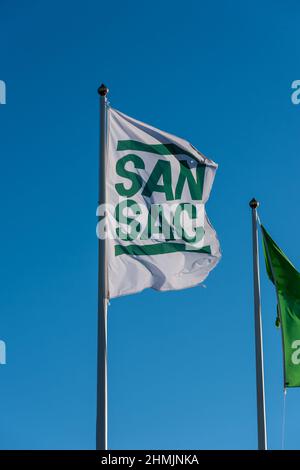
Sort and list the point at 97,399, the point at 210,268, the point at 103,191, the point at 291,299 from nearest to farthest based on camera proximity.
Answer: the point at 97,399, the point at 103,191, the point at 210,268, the point at 291,299

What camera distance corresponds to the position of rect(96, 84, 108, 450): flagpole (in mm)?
20141

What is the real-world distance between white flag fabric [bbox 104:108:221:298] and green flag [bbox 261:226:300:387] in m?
4.10

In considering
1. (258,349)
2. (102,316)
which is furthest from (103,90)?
(258,349)

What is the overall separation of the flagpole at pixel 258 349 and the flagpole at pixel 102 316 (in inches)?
216

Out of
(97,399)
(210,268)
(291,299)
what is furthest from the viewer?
(291,299)

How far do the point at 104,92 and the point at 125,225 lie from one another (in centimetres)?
268

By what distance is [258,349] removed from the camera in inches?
1017

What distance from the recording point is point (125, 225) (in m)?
22.6

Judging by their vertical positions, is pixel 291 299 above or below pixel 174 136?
below

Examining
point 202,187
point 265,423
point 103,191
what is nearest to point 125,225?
point 103,191

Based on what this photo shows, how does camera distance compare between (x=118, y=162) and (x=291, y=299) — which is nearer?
(x=118, y=162)

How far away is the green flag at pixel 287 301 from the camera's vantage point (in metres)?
27.0
